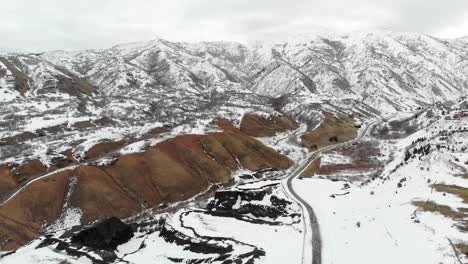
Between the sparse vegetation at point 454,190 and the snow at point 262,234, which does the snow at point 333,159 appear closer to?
the snow at point 262,234

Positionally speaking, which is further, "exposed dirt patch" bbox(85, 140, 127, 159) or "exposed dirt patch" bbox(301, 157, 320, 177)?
"exposed dirt patch" bbox(85, 140, 127, 159)

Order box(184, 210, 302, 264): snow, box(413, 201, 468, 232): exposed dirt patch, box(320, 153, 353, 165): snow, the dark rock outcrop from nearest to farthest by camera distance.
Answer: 1. box(413, 201, 468, 232): exposed dirt patch
2. box(184, 210, 302, 264): snow
3. the dark rock outcrop
4. box(320, 153, 353, 165): snow

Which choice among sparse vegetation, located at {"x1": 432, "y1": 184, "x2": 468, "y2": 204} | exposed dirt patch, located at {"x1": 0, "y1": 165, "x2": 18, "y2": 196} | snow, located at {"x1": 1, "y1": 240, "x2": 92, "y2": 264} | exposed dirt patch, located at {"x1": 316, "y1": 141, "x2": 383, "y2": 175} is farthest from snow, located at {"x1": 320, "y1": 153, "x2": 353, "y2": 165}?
snow, located at {"x1": 1, "y1": 240, "x2": 92, "y2": 264}

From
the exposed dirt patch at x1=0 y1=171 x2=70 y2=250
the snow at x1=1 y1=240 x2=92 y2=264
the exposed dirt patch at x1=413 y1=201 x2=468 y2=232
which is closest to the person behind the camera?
the exposed dirt patch at x1=413 y1=201 x2=468 y2=232

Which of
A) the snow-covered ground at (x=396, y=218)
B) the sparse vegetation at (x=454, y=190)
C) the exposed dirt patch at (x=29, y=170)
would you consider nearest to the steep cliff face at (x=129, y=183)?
the exposed dirt patch at (x=29, y=170)

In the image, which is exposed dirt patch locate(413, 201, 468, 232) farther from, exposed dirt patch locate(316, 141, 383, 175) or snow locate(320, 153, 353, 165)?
snow locate(320, 153, 353, 165)

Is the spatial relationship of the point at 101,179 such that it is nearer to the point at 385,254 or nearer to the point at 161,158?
the point at 161,158

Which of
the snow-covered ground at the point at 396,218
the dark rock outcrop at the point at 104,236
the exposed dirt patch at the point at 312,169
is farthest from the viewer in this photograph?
the exposed dirt patch at the point at 312,169

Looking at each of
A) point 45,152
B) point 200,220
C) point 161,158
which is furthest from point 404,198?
point 45,152

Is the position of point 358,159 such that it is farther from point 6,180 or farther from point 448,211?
point 448,211
